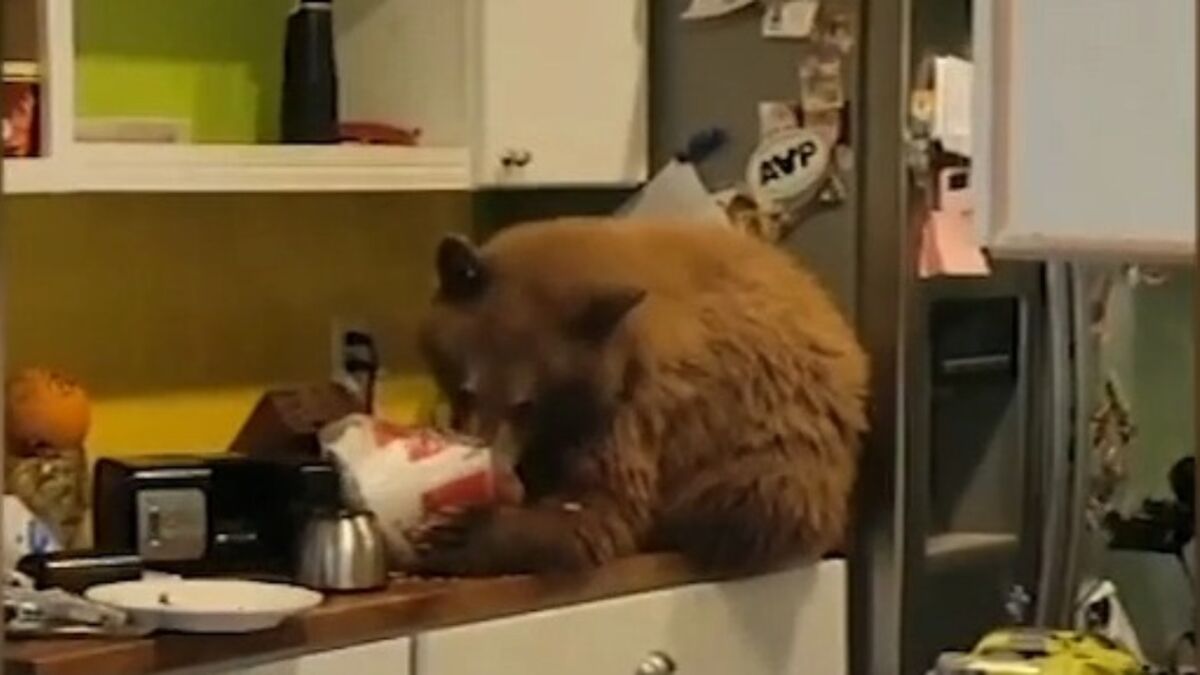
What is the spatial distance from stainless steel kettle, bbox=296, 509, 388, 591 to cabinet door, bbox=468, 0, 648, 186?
67 centimetres

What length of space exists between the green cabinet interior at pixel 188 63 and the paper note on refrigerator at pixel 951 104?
858mm

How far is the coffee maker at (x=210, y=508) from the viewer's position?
8.12ft

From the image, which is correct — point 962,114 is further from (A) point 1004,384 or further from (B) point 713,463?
(B) point 713,463

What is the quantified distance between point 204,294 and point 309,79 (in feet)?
1.01

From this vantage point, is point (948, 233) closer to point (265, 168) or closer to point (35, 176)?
point (265, 168)

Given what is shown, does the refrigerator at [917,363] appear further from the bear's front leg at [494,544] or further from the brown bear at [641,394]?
the bear's front leg at [494,544]

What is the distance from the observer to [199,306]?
3.02 metres

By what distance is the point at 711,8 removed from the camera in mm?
3143

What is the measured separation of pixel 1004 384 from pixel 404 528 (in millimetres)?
953

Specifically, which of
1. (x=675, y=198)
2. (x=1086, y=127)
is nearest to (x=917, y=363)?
(x=675, y=198)

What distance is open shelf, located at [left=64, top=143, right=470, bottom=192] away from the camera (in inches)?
102

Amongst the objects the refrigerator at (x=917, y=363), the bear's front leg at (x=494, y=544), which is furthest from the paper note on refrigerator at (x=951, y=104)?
the bear's front leg at (x=494, y=544)

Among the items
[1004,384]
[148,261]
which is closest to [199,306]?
[148,261]

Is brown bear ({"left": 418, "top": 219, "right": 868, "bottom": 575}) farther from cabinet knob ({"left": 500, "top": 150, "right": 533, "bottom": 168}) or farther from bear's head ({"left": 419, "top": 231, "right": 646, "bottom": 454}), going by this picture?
cabinet knob ({"left": 500, "top": 150, "right": 533, "bottom": 168})
